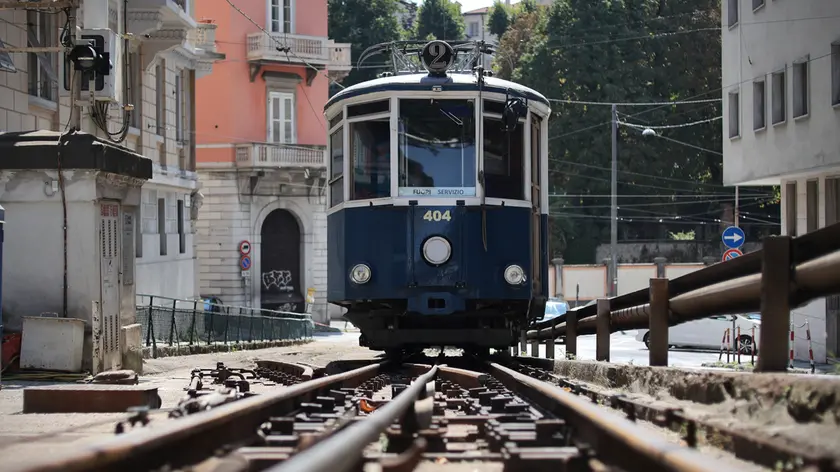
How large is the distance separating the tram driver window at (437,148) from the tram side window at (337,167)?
0.86 m

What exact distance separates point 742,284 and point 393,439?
250 centimetres

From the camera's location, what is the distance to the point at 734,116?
29797 millimetres

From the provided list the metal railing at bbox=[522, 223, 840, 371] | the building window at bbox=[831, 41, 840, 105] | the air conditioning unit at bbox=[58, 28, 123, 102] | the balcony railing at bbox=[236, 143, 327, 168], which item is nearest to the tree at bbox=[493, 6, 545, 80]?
the balcony railing at bbox=[236, 143, 327, 168]

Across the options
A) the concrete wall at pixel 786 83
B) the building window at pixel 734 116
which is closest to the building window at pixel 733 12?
the concrete wall at pixel 786 83

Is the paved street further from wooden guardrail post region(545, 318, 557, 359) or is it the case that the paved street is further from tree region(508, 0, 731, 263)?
tree region(508, 0, 731, 263)

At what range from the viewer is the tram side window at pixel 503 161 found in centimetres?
1161

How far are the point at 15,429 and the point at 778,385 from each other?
4.59 meters

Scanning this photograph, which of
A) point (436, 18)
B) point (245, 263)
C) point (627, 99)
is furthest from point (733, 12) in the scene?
point (436, 18)

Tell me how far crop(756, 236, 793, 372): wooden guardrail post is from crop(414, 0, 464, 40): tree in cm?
8072

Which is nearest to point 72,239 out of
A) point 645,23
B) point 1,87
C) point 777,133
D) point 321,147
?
point 1,87

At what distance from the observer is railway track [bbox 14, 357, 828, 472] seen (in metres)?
3.56

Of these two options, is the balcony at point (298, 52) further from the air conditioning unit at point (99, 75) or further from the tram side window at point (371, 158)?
the tram side window at point (371, 158)

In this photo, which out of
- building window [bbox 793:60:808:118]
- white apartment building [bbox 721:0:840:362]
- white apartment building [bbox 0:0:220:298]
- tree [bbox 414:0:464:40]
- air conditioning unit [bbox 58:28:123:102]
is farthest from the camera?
tree [bbox 414:0:464:40]

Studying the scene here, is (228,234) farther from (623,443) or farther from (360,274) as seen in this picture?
(623,443)
